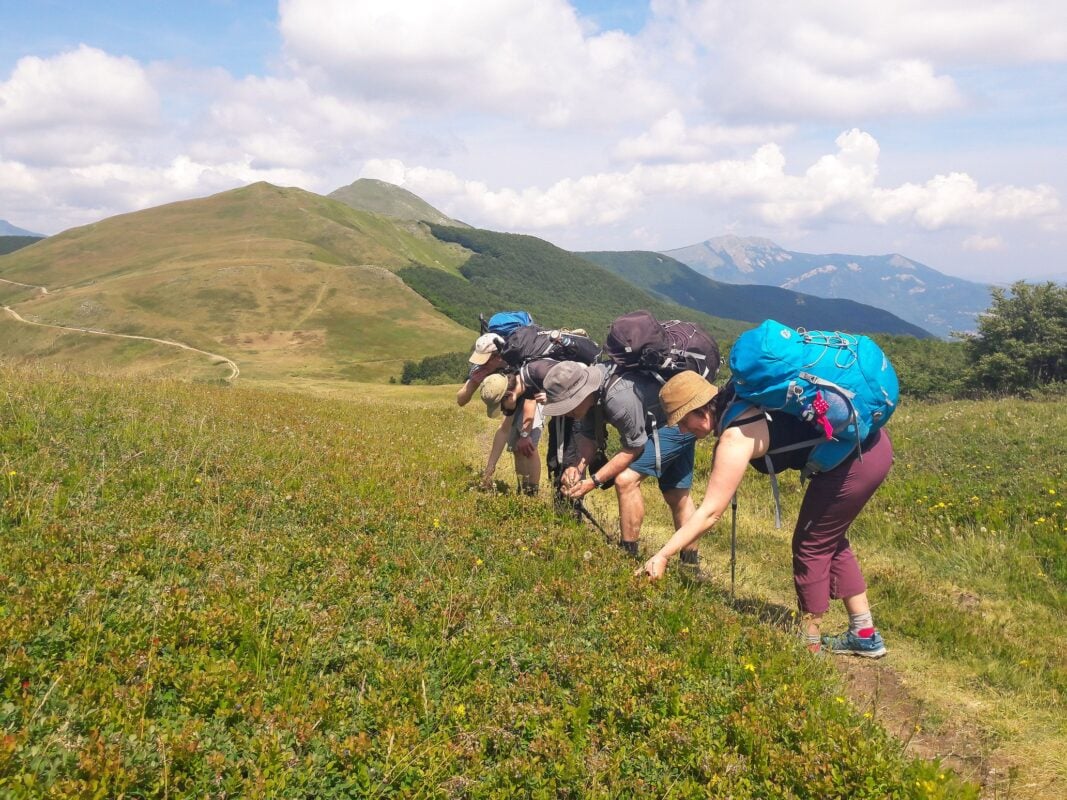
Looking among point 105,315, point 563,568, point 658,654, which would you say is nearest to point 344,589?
point 563,568

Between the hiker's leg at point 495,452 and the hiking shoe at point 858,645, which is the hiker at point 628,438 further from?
the hiking shoe at point 858,645

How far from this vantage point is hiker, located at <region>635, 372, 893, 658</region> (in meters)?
4.69

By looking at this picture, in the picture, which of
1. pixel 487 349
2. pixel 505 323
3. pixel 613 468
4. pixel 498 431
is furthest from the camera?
pixel 505 323

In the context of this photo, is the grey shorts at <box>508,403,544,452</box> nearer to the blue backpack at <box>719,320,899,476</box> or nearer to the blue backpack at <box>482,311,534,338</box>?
the blue backpack at <box>482,311,534,338</box>

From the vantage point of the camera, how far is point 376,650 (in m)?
4.07

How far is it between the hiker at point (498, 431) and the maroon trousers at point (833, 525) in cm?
335

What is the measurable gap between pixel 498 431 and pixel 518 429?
0.34 metres

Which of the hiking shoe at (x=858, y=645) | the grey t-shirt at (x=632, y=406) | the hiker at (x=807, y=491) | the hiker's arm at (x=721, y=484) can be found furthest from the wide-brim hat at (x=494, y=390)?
the hiking shoe at (x=858, y=645)

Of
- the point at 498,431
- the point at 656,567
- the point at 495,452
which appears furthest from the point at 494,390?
the point at 656,567

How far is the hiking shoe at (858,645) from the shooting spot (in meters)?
5.48

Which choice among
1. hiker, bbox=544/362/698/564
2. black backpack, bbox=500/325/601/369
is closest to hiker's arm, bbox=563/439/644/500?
hiker, bbox=544/362/698/564

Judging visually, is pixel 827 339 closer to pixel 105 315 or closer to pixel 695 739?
pixel 695 739

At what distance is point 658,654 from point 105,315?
14648 cm

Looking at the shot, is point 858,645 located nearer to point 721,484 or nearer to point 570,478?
point 721,484
